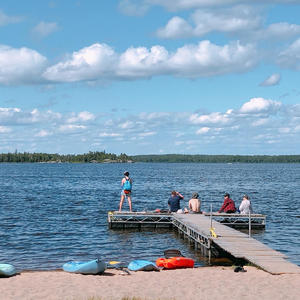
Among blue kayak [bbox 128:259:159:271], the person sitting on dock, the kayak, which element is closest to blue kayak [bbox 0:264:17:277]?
blue kayak [bbox 128:259:159:271]

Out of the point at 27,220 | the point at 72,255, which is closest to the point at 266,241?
the point at 72,255

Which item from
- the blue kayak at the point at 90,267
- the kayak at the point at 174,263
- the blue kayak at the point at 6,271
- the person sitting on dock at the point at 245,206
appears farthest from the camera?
the person sitting on dock at the point at 245,206

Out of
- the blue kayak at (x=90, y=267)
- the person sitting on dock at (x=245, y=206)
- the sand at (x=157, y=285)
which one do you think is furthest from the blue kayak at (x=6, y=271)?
the person sitting on dock at (x=245, y=206)

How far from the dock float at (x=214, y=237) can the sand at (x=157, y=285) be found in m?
0.67

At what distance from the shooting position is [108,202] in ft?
152

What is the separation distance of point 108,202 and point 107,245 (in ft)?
72.9

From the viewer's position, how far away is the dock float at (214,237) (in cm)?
1697

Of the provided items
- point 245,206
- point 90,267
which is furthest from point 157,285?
point 245,206

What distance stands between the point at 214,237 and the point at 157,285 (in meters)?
6.28

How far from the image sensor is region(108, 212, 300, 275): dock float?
1697cm

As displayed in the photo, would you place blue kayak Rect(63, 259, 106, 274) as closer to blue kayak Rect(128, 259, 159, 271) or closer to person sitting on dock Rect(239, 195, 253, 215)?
blue kayak Rect(128, 259, 159, 271)

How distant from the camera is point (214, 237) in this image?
20.9 m

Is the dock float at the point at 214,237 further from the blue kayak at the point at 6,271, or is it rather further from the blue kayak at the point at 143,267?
the blue kayak at the point at 6,271

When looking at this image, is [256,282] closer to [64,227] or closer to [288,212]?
[64,227]
